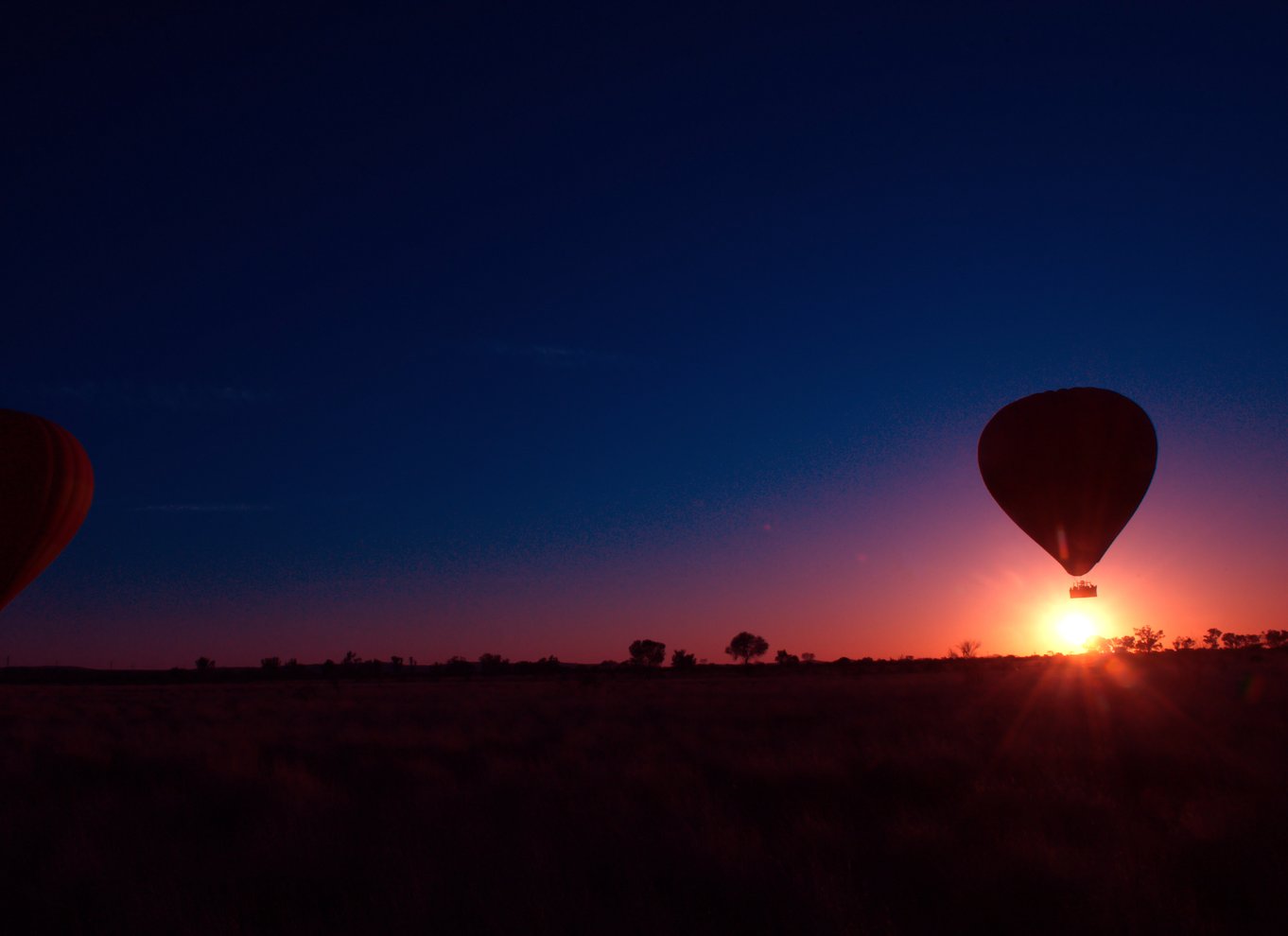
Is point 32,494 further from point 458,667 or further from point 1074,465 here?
point 458,667

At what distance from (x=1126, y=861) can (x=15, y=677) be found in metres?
159

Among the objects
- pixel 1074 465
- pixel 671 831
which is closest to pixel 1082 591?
pixel 1074 465

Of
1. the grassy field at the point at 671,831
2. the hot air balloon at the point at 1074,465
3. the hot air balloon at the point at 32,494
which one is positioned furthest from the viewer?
the hot air balloon at the point at 1074,465

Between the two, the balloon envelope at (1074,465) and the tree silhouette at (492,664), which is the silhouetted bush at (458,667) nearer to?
the tree silhouette at (492,664)

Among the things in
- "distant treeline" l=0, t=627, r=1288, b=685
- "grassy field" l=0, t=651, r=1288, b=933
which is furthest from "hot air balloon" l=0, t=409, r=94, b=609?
"distant treeline" l=0, t=627, r=1288, b=685

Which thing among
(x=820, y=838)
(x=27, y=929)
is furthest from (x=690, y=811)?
(x=27, y=929)

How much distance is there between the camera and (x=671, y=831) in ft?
32.6

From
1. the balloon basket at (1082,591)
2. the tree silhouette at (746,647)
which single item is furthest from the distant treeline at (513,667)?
the balloon basket at (1082,591)

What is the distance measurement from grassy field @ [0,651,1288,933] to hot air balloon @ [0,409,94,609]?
3685 mm

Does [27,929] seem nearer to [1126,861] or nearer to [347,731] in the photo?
[1126,861]

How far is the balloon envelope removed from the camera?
63.1 ft

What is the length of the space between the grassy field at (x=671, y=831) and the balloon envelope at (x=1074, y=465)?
13.9ft

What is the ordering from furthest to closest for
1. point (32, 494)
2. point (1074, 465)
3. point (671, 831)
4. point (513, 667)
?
point (513, 667) < point (1074, 465) < point (32, 494) < point (671, 831)

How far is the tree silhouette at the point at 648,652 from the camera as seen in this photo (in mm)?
121812
